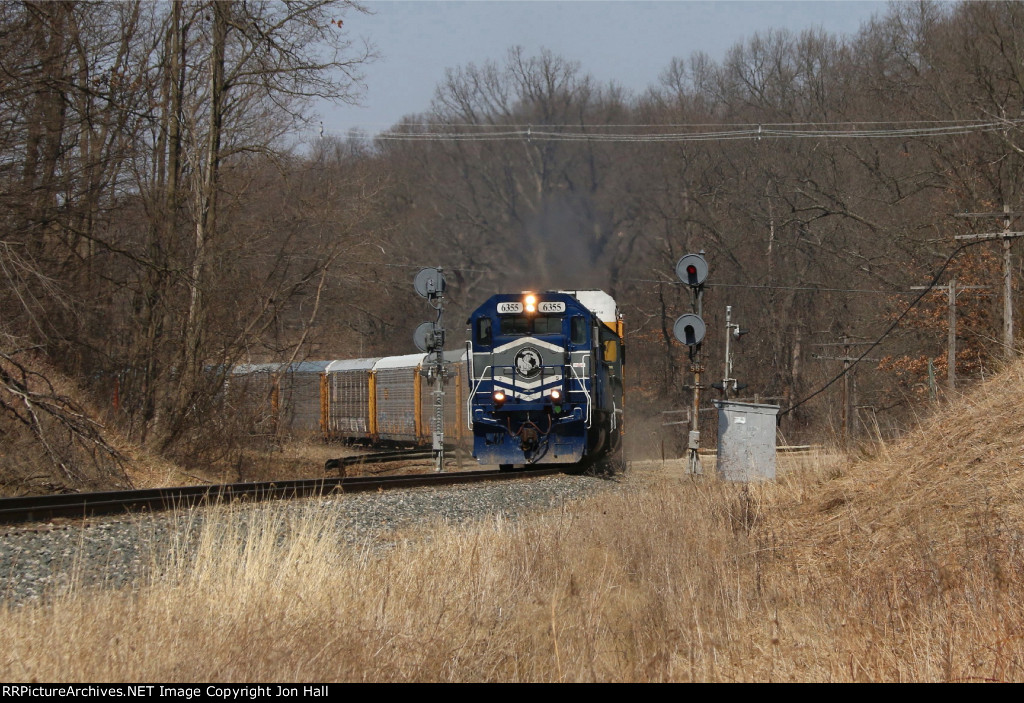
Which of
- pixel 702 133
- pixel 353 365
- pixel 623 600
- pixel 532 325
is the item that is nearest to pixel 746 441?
pixel 532 325

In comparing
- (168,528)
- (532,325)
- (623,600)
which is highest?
(532,325)

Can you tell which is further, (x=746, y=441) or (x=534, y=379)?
(x=534, y=379)

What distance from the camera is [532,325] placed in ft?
56.2

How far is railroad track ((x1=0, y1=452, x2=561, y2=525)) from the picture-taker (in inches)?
393

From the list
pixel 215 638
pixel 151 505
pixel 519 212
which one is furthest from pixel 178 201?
pixel 215 638

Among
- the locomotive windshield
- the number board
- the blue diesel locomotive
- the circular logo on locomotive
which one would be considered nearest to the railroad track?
the blue diesel locomotive

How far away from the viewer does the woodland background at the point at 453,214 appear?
15.9 metres

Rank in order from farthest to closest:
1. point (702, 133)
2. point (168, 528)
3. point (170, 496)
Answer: point (702, 133) < point (170, 496) < point (168, 528)

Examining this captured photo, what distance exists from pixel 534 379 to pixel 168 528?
8.46 metres

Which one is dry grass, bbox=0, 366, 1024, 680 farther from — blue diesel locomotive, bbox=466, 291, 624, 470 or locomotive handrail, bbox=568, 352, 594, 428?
blue diesel locomotive, bbox=466, 291, 624, 470

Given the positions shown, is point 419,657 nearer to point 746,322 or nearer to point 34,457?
point 34,457

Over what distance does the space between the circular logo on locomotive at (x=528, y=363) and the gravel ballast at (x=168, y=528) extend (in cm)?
257

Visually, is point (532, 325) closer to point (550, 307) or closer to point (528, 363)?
point (550, 307)

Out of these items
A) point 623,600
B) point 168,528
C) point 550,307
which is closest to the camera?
point 623,600
